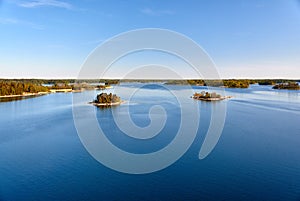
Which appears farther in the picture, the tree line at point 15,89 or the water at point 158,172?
the tree line at point 15,89

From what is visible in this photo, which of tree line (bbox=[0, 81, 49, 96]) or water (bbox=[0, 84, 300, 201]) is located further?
tree line (bbox=[0, 81, 49, 96])

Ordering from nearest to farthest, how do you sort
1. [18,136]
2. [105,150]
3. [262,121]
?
1. [105,150]
2. [18,136]
3. [262,121]

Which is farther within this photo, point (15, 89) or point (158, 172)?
point (15, 89)

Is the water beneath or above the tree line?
beneath

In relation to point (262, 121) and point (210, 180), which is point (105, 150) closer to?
point (210, 180)

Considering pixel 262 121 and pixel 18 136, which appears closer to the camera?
pixel 18 136

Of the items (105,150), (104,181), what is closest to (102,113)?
(105,150)

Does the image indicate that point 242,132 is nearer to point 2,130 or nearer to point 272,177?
point 272,177

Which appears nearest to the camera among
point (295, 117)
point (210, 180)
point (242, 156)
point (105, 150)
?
point (210, 180)

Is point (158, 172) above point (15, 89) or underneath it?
underneath

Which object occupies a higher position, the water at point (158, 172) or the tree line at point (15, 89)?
the tree line at point (15, 89)
